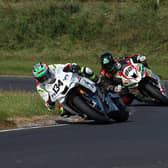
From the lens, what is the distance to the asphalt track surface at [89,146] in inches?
367

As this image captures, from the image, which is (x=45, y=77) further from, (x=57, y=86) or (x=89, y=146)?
(x=89, y=146)

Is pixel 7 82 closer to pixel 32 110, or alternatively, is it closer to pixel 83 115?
pixel 32 110

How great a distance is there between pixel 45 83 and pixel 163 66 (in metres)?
25.6

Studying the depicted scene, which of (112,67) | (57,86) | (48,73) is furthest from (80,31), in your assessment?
(57,86)

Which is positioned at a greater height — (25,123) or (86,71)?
(86,71)

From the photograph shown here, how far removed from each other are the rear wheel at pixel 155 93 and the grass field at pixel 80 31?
1984 cm

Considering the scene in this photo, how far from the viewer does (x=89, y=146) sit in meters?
10.9

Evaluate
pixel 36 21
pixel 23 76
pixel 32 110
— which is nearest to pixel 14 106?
pixel 32 110

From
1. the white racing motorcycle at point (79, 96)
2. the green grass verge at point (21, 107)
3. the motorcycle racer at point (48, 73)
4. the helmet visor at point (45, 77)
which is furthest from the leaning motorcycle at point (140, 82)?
the helmet visor at point (45, 77)

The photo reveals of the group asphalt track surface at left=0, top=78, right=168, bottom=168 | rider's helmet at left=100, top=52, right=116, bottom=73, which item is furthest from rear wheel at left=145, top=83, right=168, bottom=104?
asphalt track surface at left=0, top=78, right=168, bottom=168

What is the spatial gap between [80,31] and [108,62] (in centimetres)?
3116

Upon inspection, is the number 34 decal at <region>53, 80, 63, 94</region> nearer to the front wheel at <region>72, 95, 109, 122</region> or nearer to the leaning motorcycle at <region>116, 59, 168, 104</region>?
the front wheel at <region>72, 95, 109, 122</region>

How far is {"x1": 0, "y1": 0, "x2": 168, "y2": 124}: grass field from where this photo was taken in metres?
44.0

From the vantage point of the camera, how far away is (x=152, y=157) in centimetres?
981
